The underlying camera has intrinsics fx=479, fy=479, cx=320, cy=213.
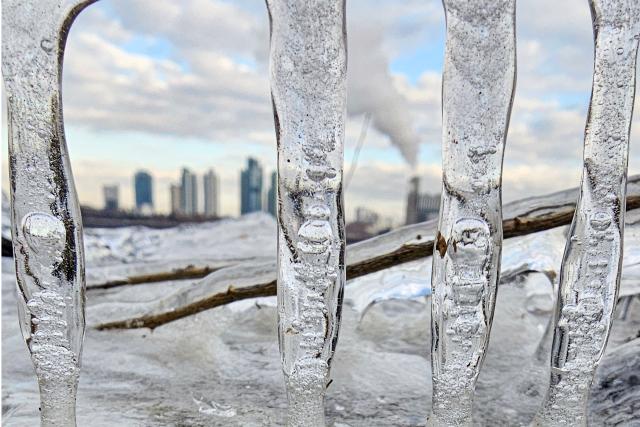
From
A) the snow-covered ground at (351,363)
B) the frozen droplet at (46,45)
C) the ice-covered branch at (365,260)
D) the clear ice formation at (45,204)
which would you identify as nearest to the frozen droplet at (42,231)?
the clear ice formation at (45,204)

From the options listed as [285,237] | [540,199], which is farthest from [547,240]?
[285,237]

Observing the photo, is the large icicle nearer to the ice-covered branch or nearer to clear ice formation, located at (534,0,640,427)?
clear ice formation, located at (534,0,640,427)

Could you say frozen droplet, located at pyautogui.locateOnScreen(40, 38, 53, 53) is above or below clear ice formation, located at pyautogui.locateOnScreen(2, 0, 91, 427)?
above

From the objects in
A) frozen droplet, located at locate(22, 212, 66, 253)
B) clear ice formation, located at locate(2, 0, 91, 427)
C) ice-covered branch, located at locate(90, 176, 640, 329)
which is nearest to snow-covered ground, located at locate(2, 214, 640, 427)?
ice-covered branch, located at locate(90, 176, 640, 329)

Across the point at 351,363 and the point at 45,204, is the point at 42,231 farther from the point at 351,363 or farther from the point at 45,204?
the point at 351,363

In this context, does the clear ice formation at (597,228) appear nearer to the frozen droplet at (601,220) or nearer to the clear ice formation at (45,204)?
the frozen droplet at (601,220)
